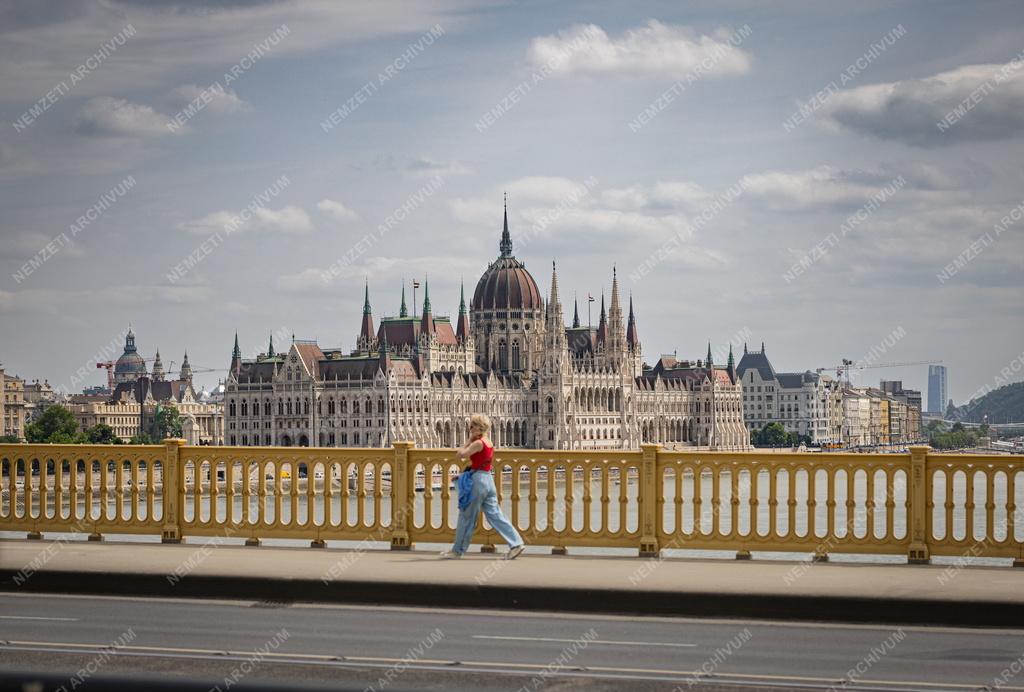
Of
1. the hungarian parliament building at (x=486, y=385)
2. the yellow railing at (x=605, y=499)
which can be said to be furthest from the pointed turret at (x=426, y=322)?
the yellow railing at (x=605, y=499)

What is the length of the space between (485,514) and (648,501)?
171 centimetres

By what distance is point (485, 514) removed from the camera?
47.1 feet

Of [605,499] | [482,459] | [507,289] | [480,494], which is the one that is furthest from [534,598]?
[507,289]

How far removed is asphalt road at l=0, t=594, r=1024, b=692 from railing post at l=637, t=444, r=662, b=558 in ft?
7.94

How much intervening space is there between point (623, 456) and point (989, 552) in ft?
12.6

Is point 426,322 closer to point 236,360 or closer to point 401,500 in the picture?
point 236,360

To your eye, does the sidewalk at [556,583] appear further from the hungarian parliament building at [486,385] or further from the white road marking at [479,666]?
the hungarian parliament building at [486,385]

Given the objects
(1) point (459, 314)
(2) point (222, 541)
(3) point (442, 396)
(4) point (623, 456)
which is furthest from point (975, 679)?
(1) point (459, 314)

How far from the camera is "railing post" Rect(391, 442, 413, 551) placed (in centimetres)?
1511

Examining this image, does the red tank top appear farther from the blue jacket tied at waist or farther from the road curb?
the road curb

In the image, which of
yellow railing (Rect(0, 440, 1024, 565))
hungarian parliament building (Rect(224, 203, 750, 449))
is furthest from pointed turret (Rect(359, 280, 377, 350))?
yellow railing (Rect(0, 440, 1024, 565))

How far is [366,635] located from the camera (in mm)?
11281

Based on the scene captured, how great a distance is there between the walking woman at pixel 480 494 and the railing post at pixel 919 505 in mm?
4027

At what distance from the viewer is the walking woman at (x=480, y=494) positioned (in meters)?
14.2
